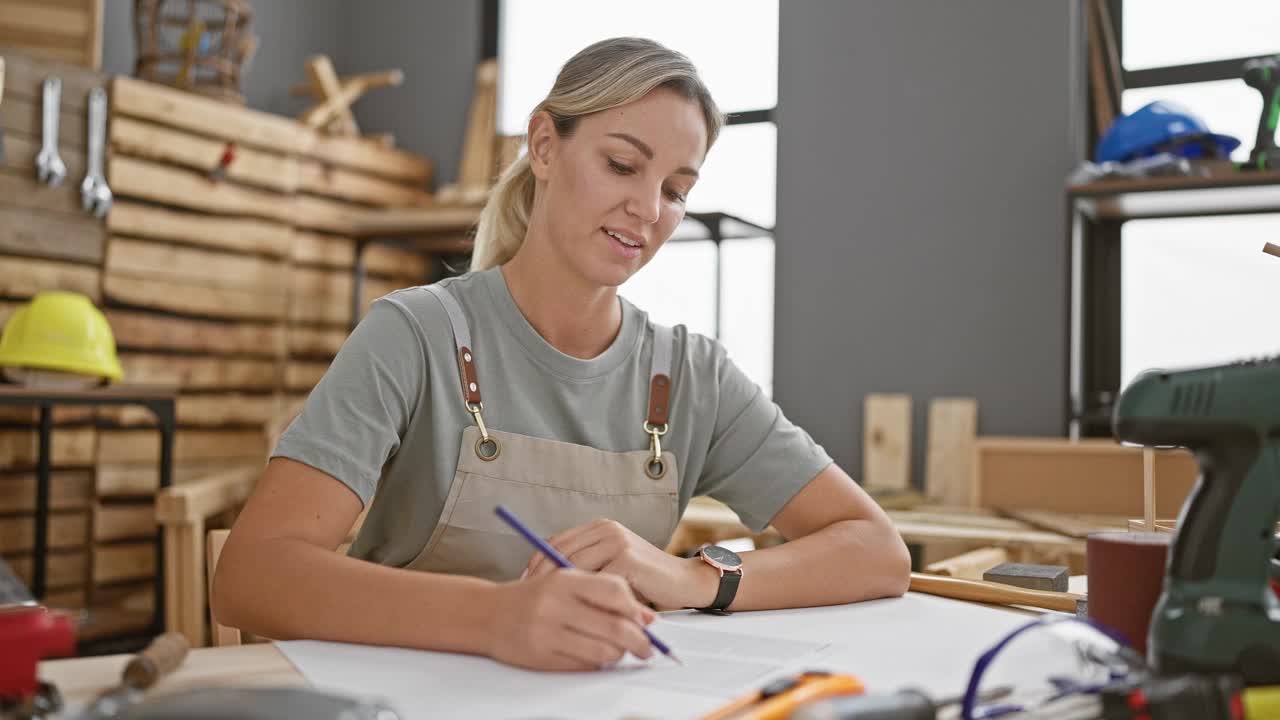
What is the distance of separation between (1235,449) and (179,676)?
807 mm

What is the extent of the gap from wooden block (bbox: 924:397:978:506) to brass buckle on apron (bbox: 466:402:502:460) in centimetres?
246

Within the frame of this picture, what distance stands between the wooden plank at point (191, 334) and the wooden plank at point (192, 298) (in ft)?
0.13

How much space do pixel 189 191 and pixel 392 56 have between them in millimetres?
1386

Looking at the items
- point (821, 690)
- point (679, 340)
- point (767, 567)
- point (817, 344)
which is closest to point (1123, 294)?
point (817, 344)

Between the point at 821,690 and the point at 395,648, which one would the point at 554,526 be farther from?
the point at 821,690

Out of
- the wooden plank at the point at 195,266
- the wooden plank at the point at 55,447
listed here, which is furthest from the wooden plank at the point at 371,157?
the wooden plank at the point at 55,447

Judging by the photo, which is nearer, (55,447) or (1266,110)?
(1266,110)

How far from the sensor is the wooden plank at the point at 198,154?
Result: 3.73m

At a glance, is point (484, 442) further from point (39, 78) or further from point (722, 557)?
point (39, 78)

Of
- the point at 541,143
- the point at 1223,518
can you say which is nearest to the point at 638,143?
the point at 541,143

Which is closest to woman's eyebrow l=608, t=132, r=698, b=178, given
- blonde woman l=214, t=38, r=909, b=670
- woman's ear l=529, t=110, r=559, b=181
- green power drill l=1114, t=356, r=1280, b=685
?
blonde woman l=214, t=38, r=909, b=670

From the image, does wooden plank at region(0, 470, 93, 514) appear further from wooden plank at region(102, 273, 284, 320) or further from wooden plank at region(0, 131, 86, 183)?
wooden plank at region(0, 131, 86, 183)

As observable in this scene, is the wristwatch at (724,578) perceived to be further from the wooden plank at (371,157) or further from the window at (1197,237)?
the wooden plank at (371,157)

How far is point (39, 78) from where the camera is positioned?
352 cm
